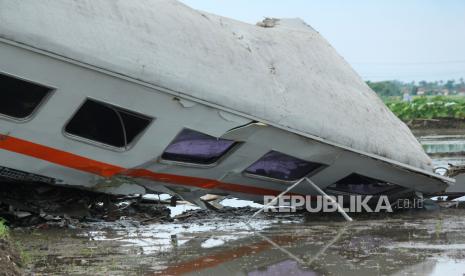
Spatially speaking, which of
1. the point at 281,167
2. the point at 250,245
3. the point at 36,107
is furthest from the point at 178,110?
the point at 281,167

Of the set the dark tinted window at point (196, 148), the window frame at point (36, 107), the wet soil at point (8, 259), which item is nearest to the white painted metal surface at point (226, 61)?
the window frame at point (36, 107)

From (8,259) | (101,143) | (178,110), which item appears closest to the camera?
(8,259)

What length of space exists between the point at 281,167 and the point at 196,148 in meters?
1.03

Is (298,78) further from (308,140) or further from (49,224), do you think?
(49,224)

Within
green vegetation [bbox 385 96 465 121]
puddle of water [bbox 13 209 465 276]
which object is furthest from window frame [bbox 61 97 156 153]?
green vegetation [bbox 385 96 465 121]

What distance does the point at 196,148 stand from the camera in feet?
28.7

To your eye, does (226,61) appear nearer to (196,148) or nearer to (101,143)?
(196,148)

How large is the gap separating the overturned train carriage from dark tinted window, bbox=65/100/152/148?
1 cm

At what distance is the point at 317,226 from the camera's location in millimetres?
9242

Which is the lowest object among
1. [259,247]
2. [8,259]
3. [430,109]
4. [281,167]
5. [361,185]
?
[8,259]

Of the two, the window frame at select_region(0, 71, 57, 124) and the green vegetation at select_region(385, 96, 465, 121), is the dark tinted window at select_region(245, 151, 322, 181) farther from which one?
the green vegetation at select_region(385, 96, 465, 121)

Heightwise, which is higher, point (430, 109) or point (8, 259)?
point (430, 109)

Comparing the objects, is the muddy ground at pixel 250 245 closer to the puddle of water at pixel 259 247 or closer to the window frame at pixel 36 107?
the puddle of water at pixel 259 247

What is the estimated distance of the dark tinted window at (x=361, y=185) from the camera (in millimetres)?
9914
